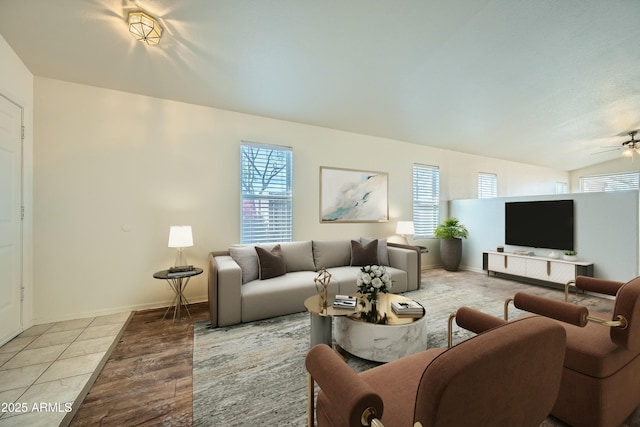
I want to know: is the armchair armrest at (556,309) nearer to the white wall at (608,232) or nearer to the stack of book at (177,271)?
the stack of book at (177,271)

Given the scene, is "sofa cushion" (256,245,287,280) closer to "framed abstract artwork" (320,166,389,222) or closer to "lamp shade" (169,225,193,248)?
"lamp shade" (169,225,193,248)

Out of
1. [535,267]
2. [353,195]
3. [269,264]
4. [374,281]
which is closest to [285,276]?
[269,264]

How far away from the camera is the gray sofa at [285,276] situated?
110 inches

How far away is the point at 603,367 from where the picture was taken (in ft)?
4.46

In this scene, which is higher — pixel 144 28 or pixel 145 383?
pixel 144 28

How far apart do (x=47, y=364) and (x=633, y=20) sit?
619cm

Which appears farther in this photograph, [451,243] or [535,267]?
[451,243]

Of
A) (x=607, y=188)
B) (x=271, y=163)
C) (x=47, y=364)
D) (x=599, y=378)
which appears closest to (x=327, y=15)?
(x=271, y=163)

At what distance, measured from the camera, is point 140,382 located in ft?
6.17

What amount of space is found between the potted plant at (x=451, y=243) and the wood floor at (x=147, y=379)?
481cm

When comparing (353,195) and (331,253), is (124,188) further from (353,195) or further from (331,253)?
(353,195)

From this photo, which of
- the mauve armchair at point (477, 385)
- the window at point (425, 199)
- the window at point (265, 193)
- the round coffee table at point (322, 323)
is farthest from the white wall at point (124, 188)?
the mauve armchair at point (477, 385)

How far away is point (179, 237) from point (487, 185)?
7179mm

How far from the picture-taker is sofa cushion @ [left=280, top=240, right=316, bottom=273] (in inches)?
147
